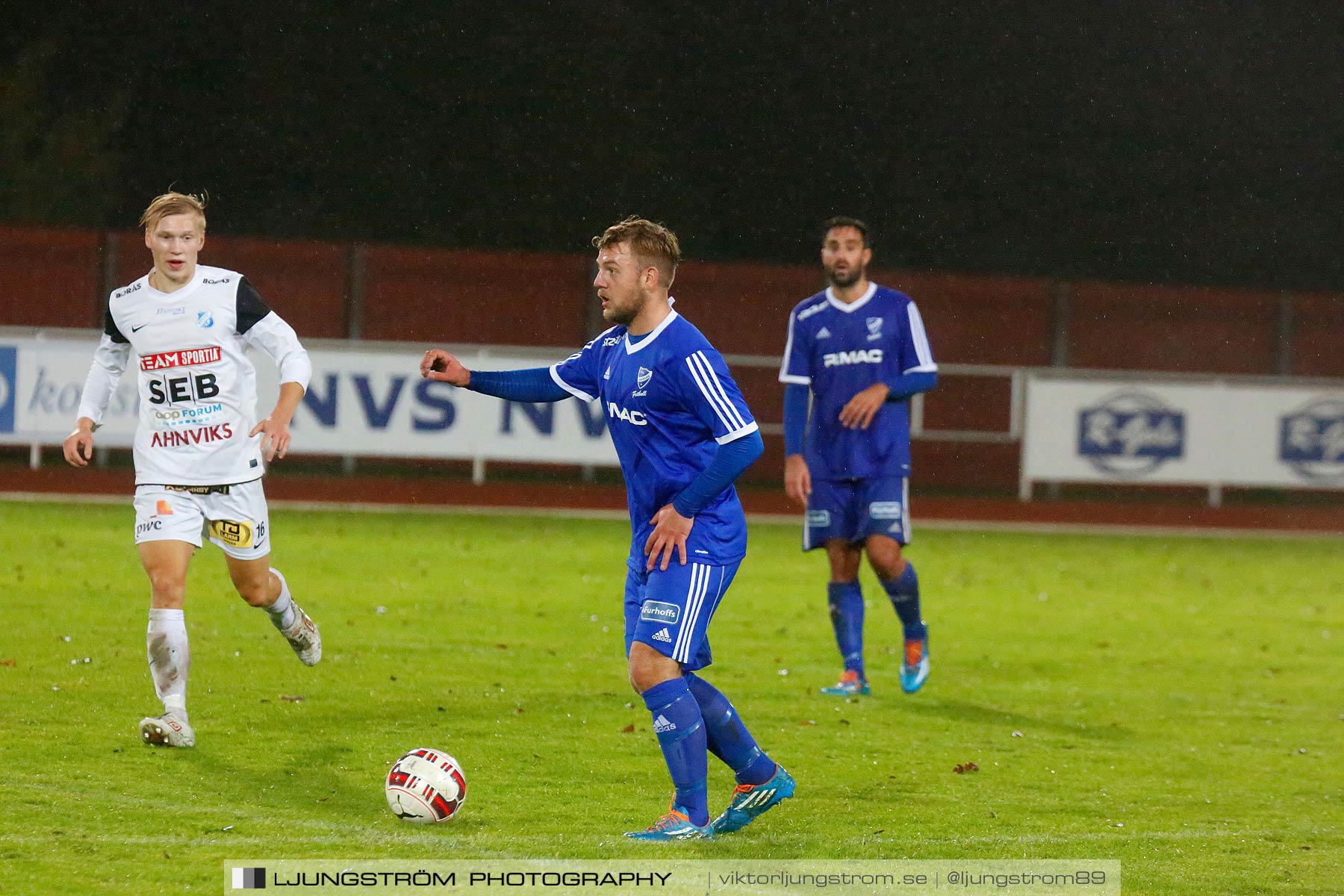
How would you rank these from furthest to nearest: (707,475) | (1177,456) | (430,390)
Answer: (1177,456) < (430,390) < (707,475)

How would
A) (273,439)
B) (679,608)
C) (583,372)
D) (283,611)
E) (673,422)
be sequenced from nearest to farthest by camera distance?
(679,608) → (673,422) → (583,372) → (273,439) → (283,611)

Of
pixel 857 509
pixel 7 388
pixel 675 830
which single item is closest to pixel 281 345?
pixel 675 830

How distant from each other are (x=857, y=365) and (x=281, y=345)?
10.2 feet

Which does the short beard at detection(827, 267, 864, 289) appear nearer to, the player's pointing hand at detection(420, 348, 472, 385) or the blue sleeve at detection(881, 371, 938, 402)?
the blue sleeve at detection(881, 371, 938, 402)

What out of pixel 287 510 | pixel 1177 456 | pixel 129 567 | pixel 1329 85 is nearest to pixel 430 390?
pixel 287 510

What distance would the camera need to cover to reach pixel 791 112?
29094mm

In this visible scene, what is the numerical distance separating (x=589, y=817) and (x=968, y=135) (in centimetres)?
2527

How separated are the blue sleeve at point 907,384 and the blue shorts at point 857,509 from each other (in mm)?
370

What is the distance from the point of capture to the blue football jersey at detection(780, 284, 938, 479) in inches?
323

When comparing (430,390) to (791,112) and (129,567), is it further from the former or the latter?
(791,112)

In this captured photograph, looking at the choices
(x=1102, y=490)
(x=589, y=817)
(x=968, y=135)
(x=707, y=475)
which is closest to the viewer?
(x=707, y=475)

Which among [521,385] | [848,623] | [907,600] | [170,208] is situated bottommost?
[848,623]

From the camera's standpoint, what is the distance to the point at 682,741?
16.5 feet

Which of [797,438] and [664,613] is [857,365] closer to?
[797,438]
